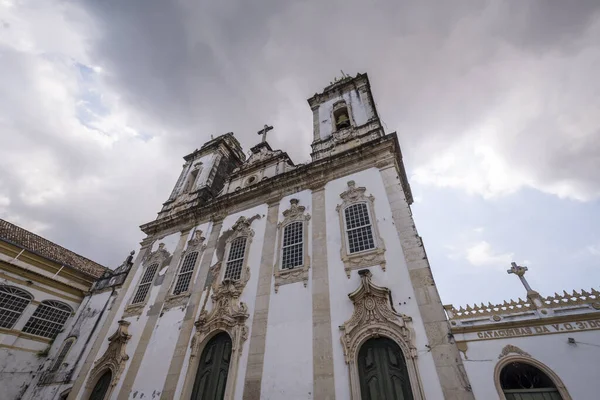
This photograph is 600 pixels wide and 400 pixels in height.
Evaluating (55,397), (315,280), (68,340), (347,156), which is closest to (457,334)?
(315,280)

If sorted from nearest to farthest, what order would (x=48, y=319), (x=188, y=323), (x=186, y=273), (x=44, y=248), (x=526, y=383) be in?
(x=526, y=383), (x=188, y=323), (x=186, y=273), (x=48, y=319), (x=44, y=248)

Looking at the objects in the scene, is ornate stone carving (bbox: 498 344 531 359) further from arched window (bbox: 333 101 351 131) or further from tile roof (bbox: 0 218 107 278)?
tile roof (bbox: 0 218 107 278)

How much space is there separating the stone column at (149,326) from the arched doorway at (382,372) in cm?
927

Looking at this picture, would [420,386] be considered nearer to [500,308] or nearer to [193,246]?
[500,308]

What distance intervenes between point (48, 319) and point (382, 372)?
1981 centimetres

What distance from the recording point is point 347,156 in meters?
12.7

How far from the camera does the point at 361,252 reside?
32.2 feet

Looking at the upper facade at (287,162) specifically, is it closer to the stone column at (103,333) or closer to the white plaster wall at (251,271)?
the white plaster wall at (251,271)

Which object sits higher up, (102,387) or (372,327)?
(372,327)

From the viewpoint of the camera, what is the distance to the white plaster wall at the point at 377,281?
7348mm

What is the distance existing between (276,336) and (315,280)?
2.24 metres

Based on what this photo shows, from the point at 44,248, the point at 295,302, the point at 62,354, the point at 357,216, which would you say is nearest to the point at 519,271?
the point at 357,216

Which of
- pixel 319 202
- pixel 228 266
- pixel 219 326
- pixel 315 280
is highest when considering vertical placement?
pixel 319 202

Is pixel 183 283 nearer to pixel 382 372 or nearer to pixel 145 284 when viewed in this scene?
pixel 145 284
